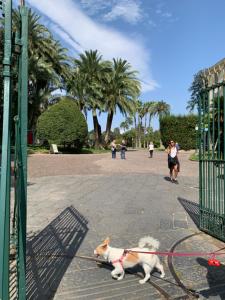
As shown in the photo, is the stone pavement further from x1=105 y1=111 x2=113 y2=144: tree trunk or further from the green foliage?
x1=105 y1=111 x2=113 y2=144: tree trunk

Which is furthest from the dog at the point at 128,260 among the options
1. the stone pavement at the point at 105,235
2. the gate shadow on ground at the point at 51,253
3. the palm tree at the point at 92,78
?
the palm tree at the point at 92,78

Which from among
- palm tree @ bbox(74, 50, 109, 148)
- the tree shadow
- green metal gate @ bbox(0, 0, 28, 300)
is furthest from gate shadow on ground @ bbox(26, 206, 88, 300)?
palm tree @ bbox(74, 50, 109, 148)

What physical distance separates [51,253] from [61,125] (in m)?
28.9

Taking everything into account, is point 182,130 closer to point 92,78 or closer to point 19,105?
point 92,78

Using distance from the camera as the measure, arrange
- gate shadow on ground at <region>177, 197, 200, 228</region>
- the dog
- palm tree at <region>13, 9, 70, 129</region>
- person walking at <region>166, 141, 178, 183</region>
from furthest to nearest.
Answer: palm tree at <region>13, 9, 70, 129</region> < person walking at <region>166, 141, 178, 183</region> < gate shadow on ground at <region>177, 197, 200, 228</region> < the dog

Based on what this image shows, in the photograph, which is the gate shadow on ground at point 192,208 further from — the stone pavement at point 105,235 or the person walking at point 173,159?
the person walking at point 173,159

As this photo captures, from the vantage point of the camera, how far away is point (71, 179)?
13859 mm

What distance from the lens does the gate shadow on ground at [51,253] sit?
12.4 ft

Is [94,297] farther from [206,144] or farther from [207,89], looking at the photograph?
[207,89]

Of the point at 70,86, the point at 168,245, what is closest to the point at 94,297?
the point at 168,245

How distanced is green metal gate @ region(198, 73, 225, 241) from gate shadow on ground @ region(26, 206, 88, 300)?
2.18 metres

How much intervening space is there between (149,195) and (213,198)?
4.15 metres

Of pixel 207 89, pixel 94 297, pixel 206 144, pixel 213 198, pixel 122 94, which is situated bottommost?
pixel 94 297

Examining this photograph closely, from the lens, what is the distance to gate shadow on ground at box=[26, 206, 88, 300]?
379 centimetres
